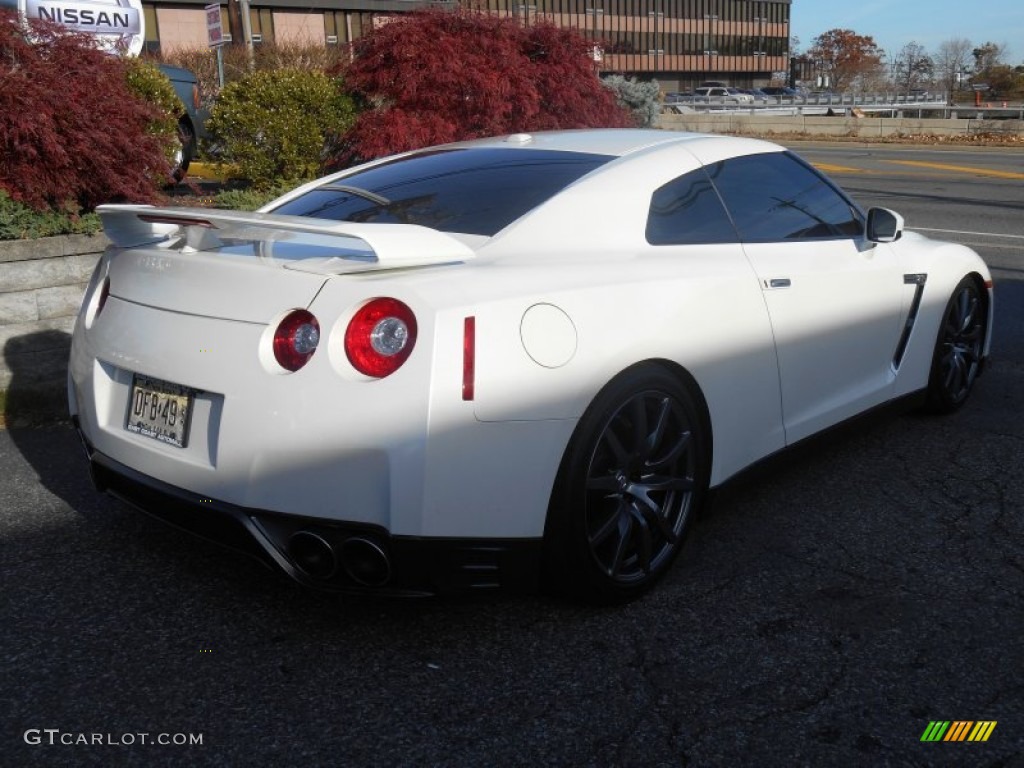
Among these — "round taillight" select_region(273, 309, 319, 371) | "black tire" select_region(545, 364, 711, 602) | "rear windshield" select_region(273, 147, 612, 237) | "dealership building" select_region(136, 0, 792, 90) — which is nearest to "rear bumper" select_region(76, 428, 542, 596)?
"black tire" select_region(545, 364, 711, 602)

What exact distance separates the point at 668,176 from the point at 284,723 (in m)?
2.28

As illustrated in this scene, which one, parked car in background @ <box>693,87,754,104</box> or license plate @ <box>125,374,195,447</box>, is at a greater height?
parked car in background @ <box>693,87,754,104</box>

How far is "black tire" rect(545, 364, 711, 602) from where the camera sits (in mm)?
3230

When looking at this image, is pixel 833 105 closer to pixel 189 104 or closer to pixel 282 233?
pixel 189 104

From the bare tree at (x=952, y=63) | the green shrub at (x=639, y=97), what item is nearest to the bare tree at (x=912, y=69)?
the bare tree at (x=952, y=63)

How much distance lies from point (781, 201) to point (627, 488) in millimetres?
1644

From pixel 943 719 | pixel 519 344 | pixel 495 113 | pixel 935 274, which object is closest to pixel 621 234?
pixel 519 344

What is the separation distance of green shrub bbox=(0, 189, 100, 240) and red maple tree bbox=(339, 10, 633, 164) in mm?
3173

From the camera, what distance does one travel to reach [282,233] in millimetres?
3459

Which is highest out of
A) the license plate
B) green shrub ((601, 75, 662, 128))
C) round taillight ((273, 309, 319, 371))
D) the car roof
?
green shrub ((601, 75, 662, 128))

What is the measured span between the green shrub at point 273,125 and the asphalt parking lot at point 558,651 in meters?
5.04

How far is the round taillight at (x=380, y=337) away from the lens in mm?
2949

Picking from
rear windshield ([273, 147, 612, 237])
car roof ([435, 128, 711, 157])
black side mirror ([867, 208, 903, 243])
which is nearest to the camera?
rear windshield ([273, 147, 612, 237])

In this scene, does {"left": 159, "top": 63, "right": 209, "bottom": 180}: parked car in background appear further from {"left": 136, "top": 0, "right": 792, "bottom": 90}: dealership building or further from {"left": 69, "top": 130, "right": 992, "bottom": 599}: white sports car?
{"left": 136, "top": 0, "right": 792, "bottom": 90}: dealership building
